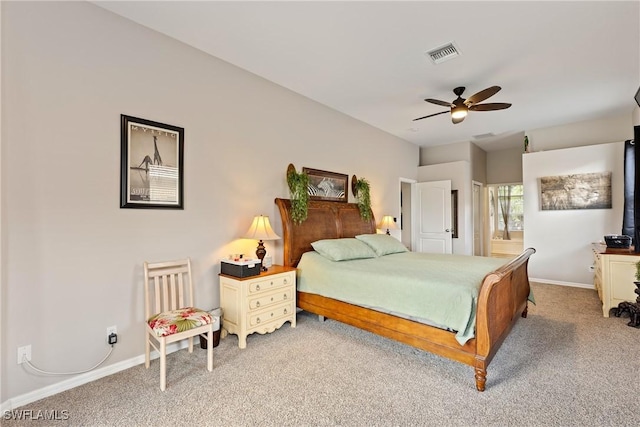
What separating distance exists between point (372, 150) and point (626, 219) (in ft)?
13.1

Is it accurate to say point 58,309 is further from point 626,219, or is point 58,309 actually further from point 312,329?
point 626,219

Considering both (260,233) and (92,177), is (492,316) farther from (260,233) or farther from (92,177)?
(92,177)

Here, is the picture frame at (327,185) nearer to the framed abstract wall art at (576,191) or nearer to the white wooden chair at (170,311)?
the white wooden chair at (170,311)

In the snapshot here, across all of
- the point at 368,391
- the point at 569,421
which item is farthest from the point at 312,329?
the point at 569,421

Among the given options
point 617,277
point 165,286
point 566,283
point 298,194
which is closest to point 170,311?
point 165,286

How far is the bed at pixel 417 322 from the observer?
214cm

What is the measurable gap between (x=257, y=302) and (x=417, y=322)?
154 cm

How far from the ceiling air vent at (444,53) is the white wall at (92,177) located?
2.06 m

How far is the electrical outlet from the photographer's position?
6.65 feet

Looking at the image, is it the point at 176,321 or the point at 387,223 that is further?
the point at 387,223

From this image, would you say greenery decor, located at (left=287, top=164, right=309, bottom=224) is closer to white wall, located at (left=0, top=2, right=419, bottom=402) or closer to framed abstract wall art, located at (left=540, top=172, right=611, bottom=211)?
white wall, located at (left=0, top=2, right=419, bottom=402)

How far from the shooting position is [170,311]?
252cm

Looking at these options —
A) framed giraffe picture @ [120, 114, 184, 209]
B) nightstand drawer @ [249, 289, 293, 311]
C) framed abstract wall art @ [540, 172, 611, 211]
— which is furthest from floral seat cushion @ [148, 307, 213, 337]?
framed abstract wall art @ [540, 172, 611, 211]

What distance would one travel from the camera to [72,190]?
2246 mm
